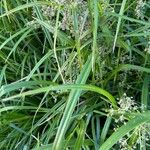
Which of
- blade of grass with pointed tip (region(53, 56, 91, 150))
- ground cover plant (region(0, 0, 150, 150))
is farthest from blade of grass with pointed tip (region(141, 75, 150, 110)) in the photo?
blade of grass with pointed tip (region(53, 56, 91, 150))

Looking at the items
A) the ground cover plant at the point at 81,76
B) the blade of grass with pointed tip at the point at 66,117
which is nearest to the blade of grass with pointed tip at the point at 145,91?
the ground cover plant at the point at 81,76

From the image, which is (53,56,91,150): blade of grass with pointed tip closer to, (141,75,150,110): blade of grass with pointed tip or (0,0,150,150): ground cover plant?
(0,0,150,150): ground cover plant

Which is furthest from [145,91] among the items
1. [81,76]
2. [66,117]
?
[66,117]

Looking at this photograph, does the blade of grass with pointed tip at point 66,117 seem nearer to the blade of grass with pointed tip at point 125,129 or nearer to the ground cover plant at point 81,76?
the ground cover plant at point 81,76

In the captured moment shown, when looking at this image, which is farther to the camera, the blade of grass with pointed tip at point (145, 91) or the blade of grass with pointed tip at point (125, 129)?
the blade of grass with pointed tip at point (145, 91)

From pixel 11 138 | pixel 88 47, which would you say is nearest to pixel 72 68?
pixel 88 47

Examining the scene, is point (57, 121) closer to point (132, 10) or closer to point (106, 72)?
point (106, 72)

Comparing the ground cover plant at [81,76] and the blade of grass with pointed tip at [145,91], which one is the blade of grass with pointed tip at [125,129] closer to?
the ground cover plant at [81,76]

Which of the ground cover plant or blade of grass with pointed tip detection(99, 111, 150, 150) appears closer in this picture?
blade of grass with pointed tip detection(99, 111, 150, 150)

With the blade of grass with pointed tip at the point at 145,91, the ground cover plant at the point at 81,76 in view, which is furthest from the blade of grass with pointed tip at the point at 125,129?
the blade of grass with pointed tip at the point at 145,91
